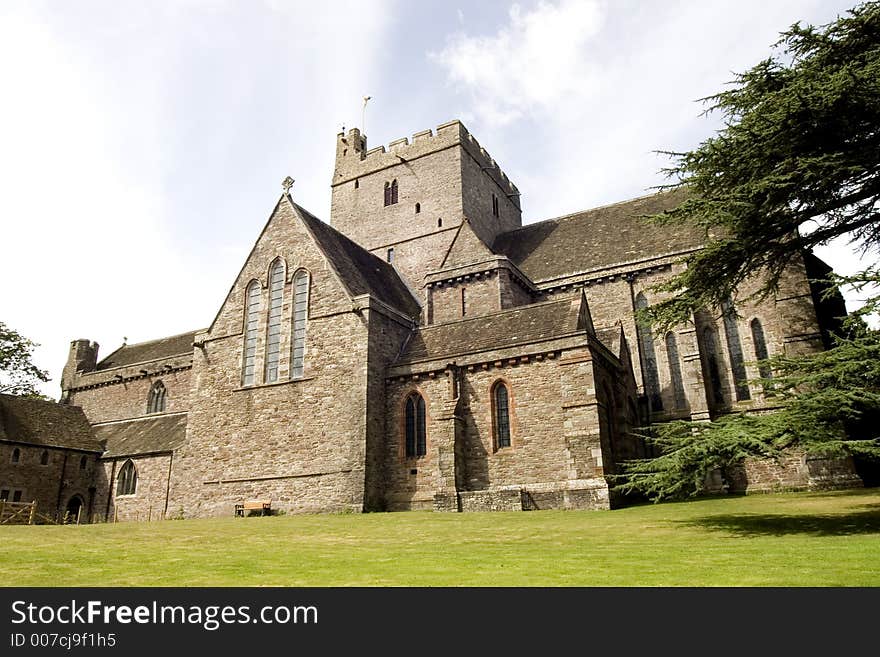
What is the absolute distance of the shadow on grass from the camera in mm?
12648

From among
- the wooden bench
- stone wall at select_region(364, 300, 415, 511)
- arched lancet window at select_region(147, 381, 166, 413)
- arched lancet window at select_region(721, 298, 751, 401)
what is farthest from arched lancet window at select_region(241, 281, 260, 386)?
arched lancet window at select_region(721, 298, 751, 401)

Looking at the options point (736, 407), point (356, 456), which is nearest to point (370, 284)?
point (356, 456)

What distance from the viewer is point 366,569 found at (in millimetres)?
9445

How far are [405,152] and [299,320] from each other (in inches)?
765

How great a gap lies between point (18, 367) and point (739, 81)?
167ft

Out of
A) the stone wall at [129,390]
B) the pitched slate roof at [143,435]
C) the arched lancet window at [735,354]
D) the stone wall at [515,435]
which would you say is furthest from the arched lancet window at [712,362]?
the stone wall at [129,390]

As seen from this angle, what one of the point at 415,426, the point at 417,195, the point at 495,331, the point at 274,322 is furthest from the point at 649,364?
the point at 417,195

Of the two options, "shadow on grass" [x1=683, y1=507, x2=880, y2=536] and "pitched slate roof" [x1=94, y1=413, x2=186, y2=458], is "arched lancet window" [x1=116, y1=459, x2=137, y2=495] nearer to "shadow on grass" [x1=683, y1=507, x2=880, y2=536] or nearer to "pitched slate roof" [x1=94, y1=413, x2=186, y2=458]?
"pitched slate roof" [x1=94, y1=413, x2=186, y2=458]

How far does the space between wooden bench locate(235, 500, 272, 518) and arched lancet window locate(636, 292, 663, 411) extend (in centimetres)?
1791

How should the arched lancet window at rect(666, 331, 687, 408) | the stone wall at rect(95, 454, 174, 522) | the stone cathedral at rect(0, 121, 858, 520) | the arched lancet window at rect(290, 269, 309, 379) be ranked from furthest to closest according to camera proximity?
the stone wall at rect(95, 454, 174, 522), the arched lancet window at rect(666, 331, 687, 408), the arched lancet window at rect(290, 269, 309, 379), the stone cathedral at rect(0, 121, 858, 520)

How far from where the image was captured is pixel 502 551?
459 inches

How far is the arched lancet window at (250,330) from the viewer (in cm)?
2914

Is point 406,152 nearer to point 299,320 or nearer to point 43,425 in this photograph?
point 299,320

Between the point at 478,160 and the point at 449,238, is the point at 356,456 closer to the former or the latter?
the point at 449,238
